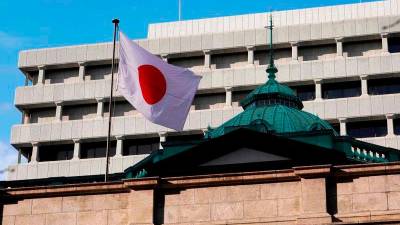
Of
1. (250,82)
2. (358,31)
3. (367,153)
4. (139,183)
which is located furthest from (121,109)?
(139,183)

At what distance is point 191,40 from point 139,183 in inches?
2073

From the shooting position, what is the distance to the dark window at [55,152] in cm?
9612

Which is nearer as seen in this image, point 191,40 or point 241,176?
point 241,176

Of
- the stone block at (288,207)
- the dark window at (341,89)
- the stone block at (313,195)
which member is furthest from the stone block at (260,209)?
the dark window at (341,89)

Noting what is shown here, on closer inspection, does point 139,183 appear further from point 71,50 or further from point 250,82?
point 71,50

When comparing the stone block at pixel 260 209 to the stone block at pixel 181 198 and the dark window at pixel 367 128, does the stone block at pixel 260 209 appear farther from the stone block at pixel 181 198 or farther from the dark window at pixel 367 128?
the dark window at pixel 367 128

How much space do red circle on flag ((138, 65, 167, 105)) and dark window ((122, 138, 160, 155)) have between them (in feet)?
149

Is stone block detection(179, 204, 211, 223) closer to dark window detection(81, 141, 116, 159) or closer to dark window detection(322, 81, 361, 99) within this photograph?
dark window detection(322, 81, 361, 99)

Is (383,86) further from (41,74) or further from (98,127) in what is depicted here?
(41,74)

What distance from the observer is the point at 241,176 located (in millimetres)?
41594

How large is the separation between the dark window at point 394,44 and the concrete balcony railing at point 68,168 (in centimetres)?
2119

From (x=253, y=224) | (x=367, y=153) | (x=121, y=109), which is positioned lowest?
(x=253, y=224)

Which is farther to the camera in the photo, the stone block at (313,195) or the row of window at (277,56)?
the row of window at (277,56)

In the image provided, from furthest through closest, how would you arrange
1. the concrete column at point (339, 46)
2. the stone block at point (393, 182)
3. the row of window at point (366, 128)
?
the concrete column at point (339, 46)
the row of window at point (366, 128)
the stone block at point (393, 182)
